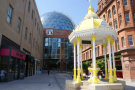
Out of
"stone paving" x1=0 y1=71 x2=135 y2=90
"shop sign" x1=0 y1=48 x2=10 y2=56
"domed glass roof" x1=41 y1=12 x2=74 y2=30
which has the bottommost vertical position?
"stone paving" x1=0 y1=71 x2=135 y2=90

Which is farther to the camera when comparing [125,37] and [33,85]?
[125,37]

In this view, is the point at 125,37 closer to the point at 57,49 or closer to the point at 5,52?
the point at 5,52

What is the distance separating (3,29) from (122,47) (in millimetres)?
20229

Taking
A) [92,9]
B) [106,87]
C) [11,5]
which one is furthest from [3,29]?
[106,87]

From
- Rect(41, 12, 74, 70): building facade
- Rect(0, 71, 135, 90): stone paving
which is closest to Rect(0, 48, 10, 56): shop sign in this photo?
Rect(0, 71, 135, 90): stone paving

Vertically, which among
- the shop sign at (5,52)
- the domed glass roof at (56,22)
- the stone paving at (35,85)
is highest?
the domed glass roof at (56,22)

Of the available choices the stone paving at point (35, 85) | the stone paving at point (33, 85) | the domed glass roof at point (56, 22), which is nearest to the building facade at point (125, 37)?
the stone paving at point (35, 85)

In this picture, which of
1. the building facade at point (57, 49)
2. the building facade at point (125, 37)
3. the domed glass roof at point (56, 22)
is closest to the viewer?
the building facade at point (125, 37)

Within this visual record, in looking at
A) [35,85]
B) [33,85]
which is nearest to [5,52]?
[33,85]

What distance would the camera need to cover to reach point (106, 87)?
23.3 ft

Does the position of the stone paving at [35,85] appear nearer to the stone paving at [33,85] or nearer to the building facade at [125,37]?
the stone paving at [33,85]

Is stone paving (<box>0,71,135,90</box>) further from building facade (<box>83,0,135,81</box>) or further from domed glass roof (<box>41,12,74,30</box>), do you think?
domed glass roof (<box>41,12,74,30</box>)

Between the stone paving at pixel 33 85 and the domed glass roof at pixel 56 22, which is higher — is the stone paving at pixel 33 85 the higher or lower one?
the lower one

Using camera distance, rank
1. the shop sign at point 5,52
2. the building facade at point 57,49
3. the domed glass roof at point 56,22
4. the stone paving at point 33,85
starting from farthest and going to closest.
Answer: the domed glass roof at point 56,22, the building facade at point 57,49, the shop sign at point 5,52, the stone paving at point 33,85
